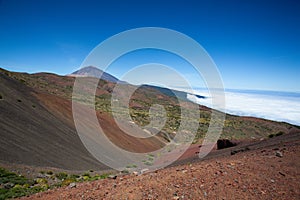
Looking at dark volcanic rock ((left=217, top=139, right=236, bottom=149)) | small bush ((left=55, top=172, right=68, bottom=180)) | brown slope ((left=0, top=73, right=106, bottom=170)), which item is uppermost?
brown slope ((left=0, top=73, right=106, bottom=170))

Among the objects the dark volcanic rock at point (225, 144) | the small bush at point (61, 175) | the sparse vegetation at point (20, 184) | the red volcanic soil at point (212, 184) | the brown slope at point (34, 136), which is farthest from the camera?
the dark volcanic rock at point (225, 144)

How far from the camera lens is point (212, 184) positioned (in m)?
5.59

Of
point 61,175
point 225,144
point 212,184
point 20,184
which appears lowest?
point 61,175

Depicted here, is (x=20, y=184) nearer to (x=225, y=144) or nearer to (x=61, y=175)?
(x=61, y=175)

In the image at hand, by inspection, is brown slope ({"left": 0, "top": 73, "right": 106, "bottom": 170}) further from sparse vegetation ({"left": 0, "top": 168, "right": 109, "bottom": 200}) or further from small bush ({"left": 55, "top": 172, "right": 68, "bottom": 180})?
sparse vegetation ({"left": 0, "top": 168, "right": 109, "bottom": 200})

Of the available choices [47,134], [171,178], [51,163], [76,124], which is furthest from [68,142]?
[171,178]

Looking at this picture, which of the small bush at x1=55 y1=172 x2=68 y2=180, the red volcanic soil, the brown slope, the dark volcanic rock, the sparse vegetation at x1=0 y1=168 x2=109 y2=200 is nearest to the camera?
the red volcanic soil

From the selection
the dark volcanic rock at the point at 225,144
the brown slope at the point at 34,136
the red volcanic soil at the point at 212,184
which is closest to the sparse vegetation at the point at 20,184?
the red volcanic soil at the point at 212,184

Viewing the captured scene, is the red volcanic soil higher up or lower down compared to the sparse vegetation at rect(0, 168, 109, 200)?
higher up

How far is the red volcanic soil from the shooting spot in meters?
5.21

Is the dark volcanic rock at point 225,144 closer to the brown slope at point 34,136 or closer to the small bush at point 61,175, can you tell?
the brown slope at point 34,136

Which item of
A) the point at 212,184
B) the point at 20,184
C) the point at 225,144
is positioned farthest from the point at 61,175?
the point at 225,144

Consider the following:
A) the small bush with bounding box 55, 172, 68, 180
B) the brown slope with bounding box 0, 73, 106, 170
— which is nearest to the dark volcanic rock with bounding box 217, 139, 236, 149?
the brown slope with bounding box 0, 73, 106, 170

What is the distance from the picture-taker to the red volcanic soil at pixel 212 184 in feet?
17.1
